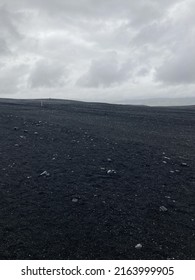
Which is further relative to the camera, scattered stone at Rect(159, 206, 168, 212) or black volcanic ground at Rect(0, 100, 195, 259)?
scattered stone at Rect(159, 206, 168, 212)

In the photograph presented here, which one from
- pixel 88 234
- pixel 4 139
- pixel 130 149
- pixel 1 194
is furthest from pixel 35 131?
pixel 88 234

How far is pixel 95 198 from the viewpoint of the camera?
1012 cm

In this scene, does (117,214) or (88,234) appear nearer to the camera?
(88,234)

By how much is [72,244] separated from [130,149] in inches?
340

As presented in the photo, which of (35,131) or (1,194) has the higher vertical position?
(35,131)

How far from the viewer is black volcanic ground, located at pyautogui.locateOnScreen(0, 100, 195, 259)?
774 centimetres

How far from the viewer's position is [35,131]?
1903 centimetres

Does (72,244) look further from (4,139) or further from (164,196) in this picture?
(4,139)

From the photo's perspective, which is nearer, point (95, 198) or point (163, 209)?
point (163, 209)

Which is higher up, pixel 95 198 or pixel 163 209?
pixel 95 198

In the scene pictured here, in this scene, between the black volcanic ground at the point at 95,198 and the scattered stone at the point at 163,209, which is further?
the scattered stone at the point at 163,209

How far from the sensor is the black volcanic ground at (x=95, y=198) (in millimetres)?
7738
